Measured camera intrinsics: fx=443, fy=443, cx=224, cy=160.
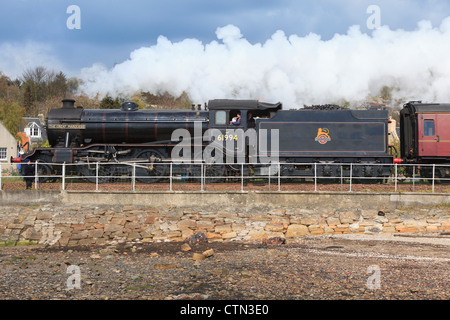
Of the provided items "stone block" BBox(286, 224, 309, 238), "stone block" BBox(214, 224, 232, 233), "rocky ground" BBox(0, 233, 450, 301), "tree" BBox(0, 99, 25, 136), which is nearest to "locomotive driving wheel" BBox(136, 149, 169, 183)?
"stone block" BBox(214, 224, 232, 233)

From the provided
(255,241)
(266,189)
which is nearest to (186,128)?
(266,189)

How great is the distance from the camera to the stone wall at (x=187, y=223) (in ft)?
48.3

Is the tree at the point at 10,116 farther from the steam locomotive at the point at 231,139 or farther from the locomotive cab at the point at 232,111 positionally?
the locomotive cab at the point at 232,111

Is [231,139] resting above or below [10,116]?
below

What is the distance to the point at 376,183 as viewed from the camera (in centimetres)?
1872

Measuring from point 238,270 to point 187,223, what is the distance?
16.7 feet

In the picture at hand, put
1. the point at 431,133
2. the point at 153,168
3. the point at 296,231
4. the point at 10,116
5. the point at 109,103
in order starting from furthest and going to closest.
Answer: the point at 10,116
the point at 109,103
the point at 431,133
the point at 153,168
the point at 296,231

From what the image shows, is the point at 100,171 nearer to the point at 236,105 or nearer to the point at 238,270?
the point at 236,105

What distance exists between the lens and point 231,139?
59.8 feet

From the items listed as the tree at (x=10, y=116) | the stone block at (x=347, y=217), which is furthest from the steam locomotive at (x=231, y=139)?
the tree at (x=10, y=116)

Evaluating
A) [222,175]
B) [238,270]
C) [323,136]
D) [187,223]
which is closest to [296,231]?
[187,223]

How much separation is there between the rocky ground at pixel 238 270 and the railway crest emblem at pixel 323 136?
17.9 ft

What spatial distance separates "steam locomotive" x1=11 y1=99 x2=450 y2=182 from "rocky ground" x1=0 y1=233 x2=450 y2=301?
4829 mm
